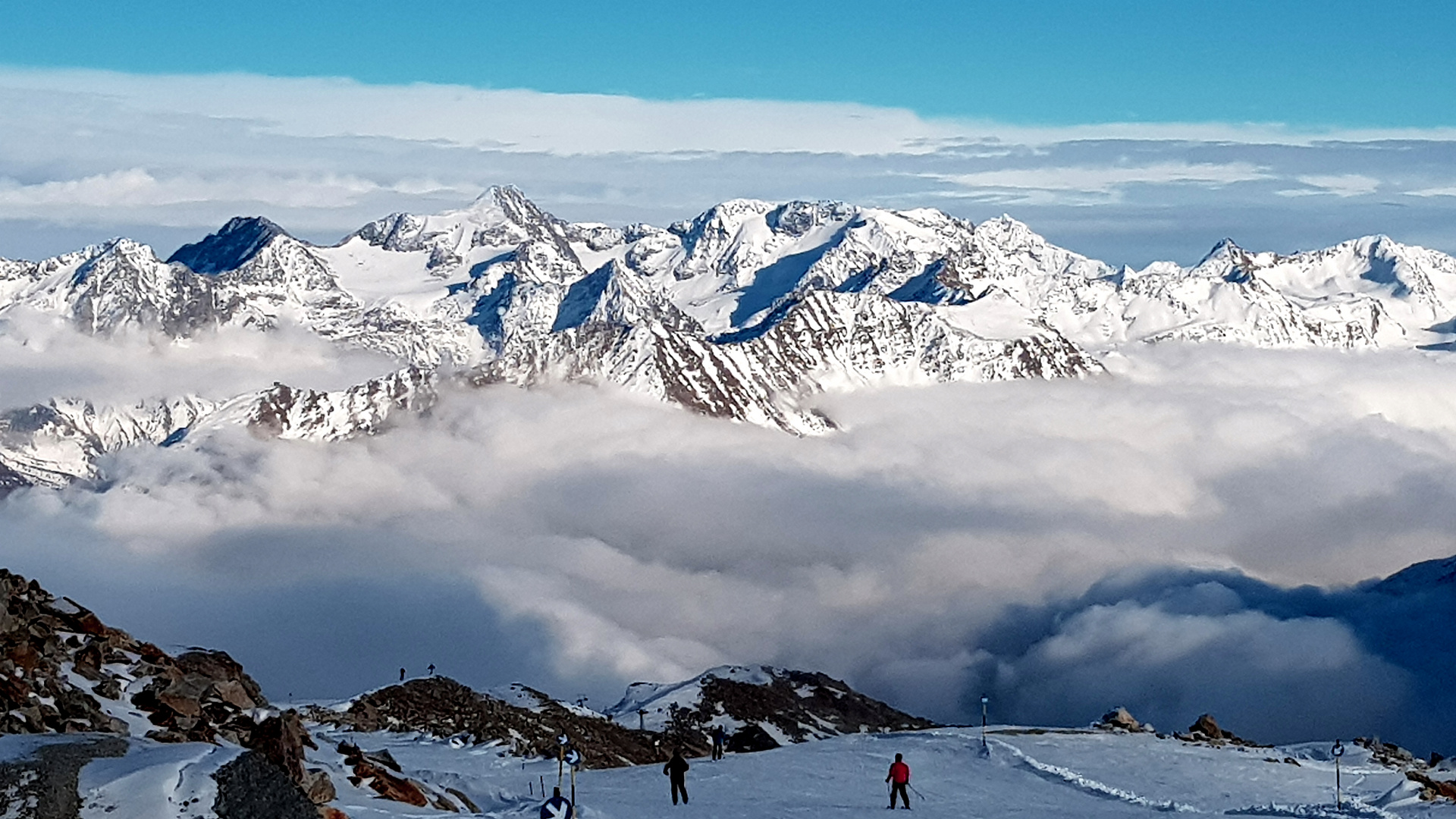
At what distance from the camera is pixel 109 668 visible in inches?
1825

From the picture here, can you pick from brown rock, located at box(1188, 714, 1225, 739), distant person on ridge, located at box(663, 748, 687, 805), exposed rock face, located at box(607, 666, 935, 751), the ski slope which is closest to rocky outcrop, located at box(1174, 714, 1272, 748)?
brown rock, located at box(1188, 714, 1225, 739)

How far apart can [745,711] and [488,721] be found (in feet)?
233

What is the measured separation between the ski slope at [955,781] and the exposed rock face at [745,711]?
8214 cm

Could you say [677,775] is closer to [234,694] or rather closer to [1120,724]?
[234,694]

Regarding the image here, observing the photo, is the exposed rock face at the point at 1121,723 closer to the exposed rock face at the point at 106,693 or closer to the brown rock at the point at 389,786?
the exposed rock face at the point at 106,693

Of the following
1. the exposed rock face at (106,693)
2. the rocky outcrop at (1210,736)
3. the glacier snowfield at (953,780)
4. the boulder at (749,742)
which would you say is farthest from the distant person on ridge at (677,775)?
the boulder at (749,742)

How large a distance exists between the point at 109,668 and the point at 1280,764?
4134 cm

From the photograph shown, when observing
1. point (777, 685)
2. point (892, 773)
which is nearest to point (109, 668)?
point (892, 773)

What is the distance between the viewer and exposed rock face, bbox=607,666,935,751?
530 ft

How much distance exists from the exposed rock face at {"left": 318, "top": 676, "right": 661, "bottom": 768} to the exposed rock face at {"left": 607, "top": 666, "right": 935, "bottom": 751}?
22.4 metres

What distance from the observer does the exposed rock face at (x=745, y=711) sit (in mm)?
161625

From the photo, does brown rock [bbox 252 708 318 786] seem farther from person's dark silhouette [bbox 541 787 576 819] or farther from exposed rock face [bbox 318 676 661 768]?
exposed rock face [bbox 318 676 661 768]

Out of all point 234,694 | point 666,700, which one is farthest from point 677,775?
point 666,700

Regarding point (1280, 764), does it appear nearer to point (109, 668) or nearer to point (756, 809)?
point (756, 809)
